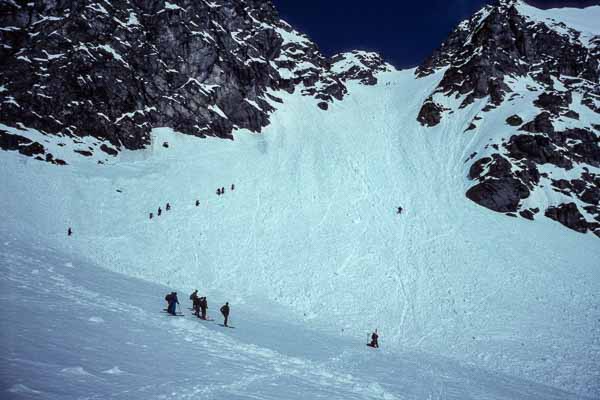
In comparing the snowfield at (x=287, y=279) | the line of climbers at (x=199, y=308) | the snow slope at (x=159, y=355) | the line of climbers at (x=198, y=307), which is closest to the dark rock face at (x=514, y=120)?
the snowfield at (x=287, y=279)

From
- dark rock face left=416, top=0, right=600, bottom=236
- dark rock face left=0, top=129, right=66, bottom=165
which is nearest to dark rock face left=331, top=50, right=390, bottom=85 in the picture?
dark rock face left=416, top=0, right=600, bottom=236

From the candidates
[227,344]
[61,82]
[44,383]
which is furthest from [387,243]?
[61,82]

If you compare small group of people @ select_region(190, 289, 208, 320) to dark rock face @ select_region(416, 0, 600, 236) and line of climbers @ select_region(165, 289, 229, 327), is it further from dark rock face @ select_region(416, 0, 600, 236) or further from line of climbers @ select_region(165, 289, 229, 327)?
dark rock face @ select_region(416, 0, 600, 236)

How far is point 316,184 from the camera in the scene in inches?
1893

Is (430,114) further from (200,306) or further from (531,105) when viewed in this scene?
(200,306)

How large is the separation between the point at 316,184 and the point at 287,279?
20850mm

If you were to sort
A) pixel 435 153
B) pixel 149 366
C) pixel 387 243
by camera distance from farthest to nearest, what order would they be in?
pixel 435 153 → pixel 387 243 → pixel 149 366

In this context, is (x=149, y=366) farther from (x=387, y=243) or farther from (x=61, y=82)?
(x=61, y=82)

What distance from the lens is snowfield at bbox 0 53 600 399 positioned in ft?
33.9

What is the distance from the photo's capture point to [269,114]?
2950 inches

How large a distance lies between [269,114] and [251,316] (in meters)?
58.0

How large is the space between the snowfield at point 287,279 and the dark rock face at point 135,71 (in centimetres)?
549

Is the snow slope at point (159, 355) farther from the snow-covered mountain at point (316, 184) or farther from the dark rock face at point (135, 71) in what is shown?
the dark rock face at point (135, 71)

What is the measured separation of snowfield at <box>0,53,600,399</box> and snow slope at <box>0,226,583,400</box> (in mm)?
83
